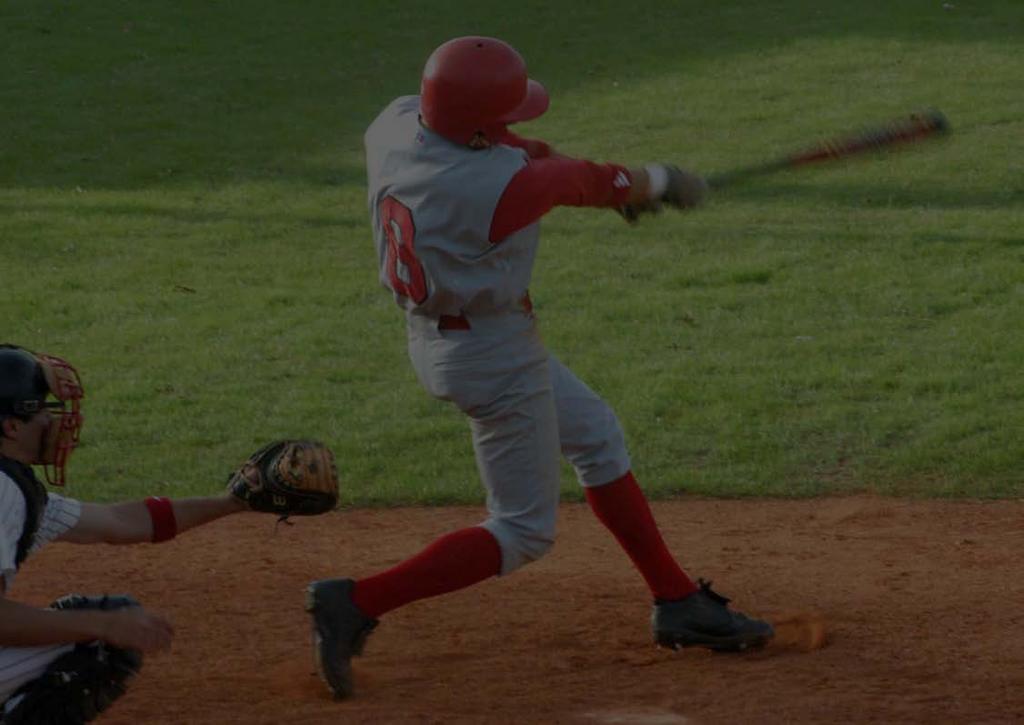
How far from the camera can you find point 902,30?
16.4 m

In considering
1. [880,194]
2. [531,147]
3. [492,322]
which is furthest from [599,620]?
→ [880,194]

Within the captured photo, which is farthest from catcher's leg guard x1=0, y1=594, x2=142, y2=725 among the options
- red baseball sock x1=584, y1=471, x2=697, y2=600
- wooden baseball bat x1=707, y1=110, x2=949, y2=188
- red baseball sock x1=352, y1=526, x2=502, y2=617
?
wooden baseball bat x1=707, y1=110, x2=949, y2=188

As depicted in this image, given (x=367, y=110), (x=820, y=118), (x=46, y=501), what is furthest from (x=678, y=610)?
(x=367, y=110)

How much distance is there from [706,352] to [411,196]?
449 centimetres

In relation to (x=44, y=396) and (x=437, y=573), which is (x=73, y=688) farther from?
(x=437, y=573)

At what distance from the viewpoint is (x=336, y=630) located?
4594mm

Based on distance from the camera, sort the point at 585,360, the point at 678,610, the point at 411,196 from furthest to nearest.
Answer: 1. the point at 585,360
2. the point at 678,610
3. the point at 411,196

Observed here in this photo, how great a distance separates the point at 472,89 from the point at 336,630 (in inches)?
58.0

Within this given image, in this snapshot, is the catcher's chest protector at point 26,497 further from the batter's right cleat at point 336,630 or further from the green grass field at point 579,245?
the green grass field at point 579,245

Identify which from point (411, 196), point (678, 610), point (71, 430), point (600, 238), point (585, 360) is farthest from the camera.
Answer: point (600, 238)

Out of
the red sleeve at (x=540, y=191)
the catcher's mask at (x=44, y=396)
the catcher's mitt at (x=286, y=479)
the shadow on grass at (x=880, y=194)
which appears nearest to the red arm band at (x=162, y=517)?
the catcher's mitt at (x=286, y=479)

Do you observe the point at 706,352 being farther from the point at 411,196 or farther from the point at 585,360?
the point at 411,196

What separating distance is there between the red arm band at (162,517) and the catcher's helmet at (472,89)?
118cm

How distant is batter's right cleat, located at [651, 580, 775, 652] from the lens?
4879mm
